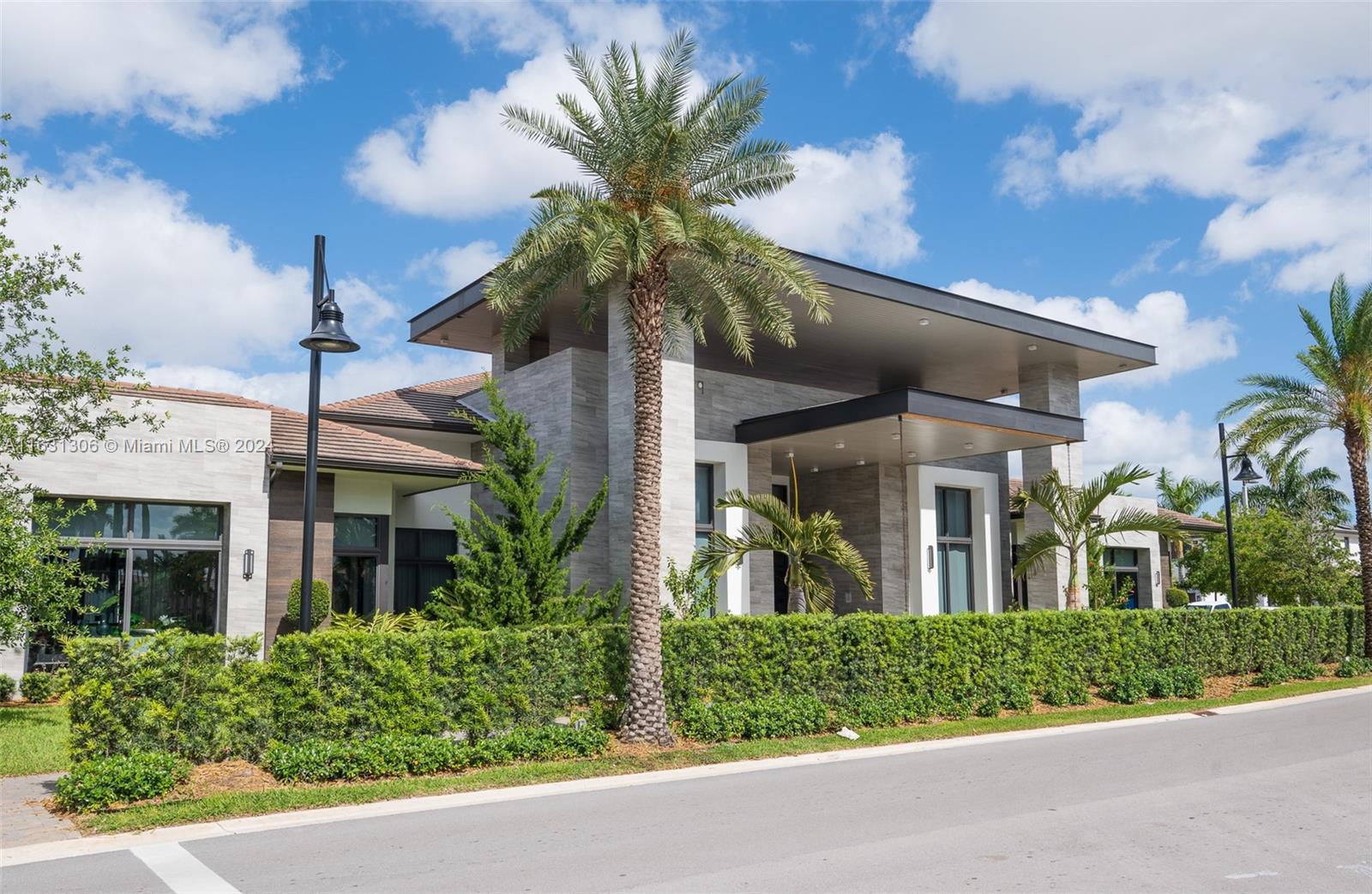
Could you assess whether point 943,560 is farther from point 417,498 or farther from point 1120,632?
point 417,498

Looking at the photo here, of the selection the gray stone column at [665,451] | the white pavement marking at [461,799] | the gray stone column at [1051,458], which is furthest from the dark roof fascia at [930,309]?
the white pavement marking at [461,799]

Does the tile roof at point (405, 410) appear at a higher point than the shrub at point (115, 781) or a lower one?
higher

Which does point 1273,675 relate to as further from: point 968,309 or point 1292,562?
point 1292,562

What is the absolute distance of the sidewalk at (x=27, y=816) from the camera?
355 inches

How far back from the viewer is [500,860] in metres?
8.26

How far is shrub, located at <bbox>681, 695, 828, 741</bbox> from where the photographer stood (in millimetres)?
14562

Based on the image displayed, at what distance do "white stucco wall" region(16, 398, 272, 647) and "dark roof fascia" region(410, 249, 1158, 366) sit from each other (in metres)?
4.74

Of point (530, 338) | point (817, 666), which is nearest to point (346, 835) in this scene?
point (817, 666)

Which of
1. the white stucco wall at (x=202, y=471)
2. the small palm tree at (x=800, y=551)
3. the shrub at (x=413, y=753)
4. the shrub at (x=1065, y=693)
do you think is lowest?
the shrub at (x=1065, y=693)

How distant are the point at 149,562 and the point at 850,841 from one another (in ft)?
47.4

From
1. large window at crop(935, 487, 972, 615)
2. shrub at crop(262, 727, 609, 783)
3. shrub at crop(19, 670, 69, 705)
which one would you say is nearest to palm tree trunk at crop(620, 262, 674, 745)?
shrub at crop(262, 727, 609, 783)

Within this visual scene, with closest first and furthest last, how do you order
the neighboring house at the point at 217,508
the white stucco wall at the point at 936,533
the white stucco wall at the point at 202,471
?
1. the white stucco wall at the point at 202,471
2. the neighboring house at the point at 217,508
3. the white stucco wall at the point at 936,533

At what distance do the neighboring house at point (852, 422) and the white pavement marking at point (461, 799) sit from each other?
536 cm

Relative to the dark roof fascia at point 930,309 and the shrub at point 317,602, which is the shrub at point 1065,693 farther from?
the shrub at point 317,602
